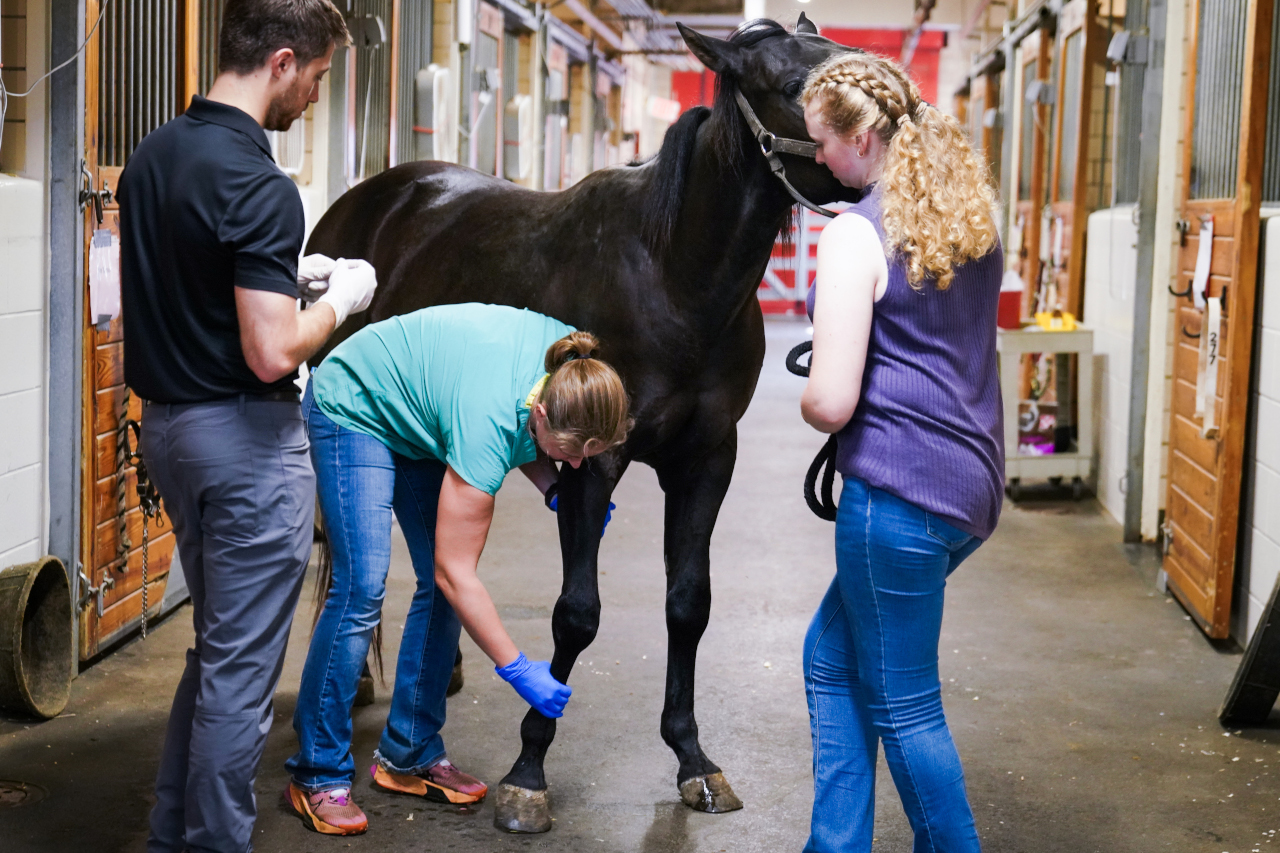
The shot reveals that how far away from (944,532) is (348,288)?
1.04m

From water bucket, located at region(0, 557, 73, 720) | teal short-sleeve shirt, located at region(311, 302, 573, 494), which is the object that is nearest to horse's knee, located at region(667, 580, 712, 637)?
teal short-sleeve shirt, located at region(311, 302, 573, 494)

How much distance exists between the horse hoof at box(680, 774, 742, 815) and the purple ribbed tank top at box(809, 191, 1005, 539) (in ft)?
3.37

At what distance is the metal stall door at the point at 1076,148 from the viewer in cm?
692

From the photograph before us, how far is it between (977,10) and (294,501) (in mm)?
12933

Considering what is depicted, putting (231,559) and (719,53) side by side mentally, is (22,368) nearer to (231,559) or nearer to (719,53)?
(231,559)

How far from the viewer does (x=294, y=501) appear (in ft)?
6.65

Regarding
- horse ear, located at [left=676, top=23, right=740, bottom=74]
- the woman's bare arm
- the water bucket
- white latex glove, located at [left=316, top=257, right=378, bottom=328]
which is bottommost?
the water bucket

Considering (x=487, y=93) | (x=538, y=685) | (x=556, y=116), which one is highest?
(x=556, y=116)

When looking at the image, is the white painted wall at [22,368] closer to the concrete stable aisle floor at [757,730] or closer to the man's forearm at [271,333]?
the concrete stable aisle floor at [757,730]

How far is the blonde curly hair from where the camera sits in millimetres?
1776

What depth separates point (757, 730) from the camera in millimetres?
3137

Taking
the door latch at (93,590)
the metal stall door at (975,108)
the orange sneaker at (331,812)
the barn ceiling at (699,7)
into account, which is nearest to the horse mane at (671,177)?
the orange sneaker at (331,812)

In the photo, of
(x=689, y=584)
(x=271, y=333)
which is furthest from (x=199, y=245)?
(x=689, y=584)

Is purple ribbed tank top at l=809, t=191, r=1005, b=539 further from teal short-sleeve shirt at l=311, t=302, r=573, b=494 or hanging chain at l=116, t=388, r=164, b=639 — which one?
hanging chain at l=116, t=388, r=164, b=639
